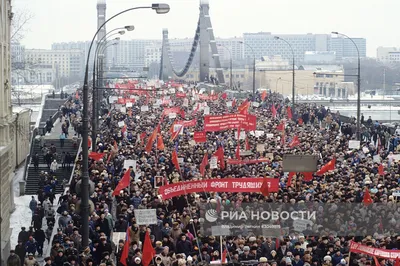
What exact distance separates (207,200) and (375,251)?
5328 mm

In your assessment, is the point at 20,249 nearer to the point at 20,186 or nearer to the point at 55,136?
the point at 20,186

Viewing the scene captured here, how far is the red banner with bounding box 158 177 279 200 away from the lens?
66.5ft

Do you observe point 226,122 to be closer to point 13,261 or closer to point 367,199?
point 367,199

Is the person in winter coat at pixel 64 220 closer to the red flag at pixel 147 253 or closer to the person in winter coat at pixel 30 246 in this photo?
the person in winter coat at pixel 30 246

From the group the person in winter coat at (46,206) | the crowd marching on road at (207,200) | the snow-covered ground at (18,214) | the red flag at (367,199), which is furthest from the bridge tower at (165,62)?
the red flag at (367,199)

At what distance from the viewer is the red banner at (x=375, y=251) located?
16.6m

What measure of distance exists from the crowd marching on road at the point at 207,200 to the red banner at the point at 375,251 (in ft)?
0.15

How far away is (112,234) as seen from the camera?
20234mm

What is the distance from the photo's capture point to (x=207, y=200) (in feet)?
70.4

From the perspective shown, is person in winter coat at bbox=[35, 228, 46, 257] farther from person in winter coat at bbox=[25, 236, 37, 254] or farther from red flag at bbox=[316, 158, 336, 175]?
red flag at bbox=[316, 158, 336, 175]

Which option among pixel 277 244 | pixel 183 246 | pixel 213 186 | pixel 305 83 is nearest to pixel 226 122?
pixel 213 186

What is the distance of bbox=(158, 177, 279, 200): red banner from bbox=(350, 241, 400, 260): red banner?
3820 mm

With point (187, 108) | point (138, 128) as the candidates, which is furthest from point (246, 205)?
point (187, 108)

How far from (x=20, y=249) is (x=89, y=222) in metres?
1.33
